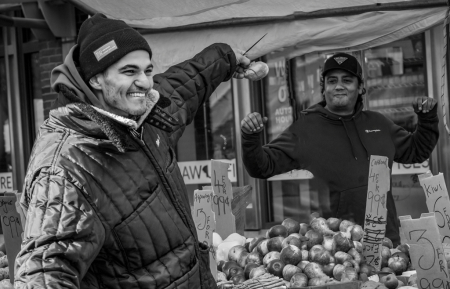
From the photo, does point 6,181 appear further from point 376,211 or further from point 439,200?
point 439,200

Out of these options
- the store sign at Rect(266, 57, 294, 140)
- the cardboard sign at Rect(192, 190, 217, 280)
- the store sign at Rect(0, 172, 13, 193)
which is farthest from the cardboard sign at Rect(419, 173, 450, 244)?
the store sign at Rect(0, 172, 13, 193)

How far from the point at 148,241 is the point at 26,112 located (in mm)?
7756

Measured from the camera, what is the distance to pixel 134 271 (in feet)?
7.13

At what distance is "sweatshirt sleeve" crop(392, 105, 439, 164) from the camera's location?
4.58 m

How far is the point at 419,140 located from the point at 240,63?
196cm

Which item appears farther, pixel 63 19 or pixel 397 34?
pixel 63 19

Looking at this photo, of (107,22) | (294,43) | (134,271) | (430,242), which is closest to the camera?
(134,271)

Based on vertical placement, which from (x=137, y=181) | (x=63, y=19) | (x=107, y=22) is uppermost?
(x=63, y=19)

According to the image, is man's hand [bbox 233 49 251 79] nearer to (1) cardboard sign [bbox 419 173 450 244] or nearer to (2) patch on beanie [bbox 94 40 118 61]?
(2) patch on beanie [bbox 94 40 118 61]

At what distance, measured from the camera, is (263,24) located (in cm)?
427

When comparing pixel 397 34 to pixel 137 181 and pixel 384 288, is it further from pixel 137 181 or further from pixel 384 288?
pixel 137 181

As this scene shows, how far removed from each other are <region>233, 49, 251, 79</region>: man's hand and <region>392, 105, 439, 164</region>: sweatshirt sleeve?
1797mm

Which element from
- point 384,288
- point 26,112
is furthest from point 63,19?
point 384,288

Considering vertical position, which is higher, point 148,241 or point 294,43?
point 294,43
